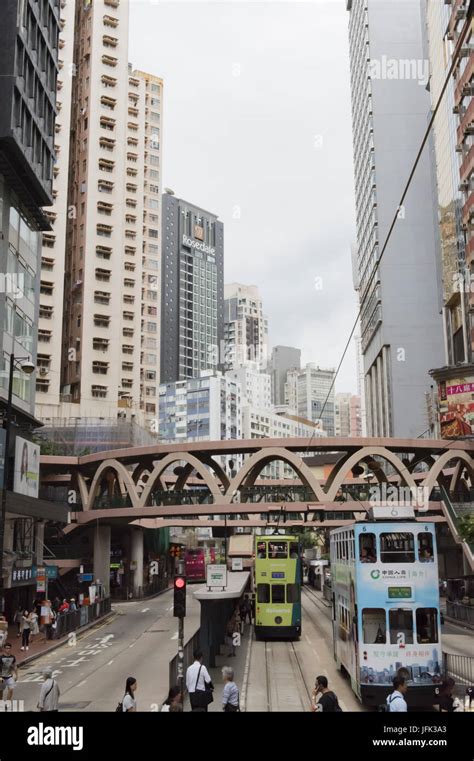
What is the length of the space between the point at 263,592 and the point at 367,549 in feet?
46.0

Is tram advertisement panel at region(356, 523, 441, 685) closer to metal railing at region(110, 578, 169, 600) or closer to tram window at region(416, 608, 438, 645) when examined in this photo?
tram window at region(416, 608, 438, 645)

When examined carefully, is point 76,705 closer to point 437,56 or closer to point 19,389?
point 19,389

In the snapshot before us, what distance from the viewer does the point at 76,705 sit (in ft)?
67.1

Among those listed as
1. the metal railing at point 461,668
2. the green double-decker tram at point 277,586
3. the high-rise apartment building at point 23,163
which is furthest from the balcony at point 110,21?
the metal railing at point 461,668

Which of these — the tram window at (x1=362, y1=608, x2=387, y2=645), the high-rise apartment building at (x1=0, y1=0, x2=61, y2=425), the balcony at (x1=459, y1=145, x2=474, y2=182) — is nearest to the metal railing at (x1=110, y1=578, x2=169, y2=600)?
the high-rise apartment building at (x1=0, y1=0, x2=61, y2=425)

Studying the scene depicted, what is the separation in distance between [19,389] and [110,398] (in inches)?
1467

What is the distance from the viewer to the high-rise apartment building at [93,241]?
255 feet

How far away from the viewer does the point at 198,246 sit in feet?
632

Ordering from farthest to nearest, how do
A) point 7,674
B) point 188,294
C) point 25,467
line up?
point 188,294, point 25,467, point 7,674

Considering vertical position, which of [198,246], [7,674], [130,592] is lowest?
[130,592]

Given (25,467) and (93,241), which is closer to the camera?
(25,467)

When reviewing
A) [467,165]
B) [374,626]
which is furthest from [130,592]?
[374,626]

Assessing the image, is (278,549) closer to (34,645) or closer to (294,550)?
(294,550)
